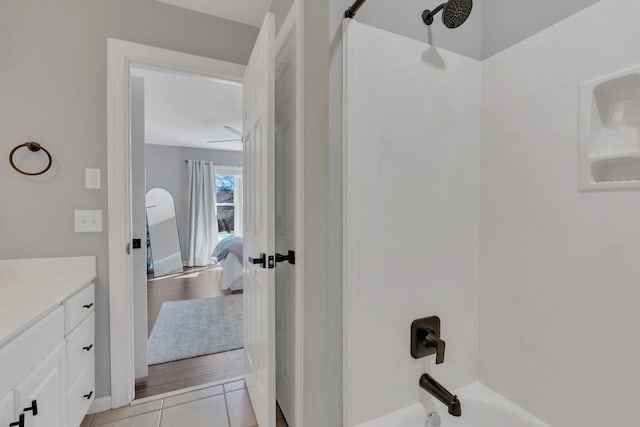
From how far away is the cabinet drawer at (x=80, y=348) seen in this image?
4.17 feet

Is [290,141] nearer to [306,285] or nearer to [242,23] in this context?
[306,285]

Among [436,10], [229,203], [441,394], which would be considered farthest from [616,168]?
[229,203]

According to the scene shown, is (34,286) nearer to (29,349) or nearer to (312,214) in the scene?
(29,349)

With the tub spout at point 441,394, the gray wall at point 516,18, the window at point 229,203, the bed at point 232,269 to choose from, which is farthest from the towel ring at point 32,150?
the window at point 229,203

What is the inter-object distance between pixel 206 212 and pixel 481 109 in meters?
5.57

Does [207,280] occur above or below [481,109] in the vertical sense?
below

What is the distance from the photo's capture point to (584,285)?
985mm

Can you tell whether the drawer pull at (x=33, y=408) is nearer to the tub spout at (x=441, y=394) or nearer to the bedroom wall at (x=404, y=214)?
the bedroom wall at (x=404, y=214)

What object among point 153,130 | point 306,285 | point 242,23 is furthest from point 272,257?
point 153,130

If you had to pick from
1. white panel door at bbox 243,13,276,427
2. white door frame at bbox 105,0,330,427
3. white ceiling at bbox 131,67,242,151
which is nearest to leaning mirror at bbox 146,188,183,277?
white ceiling at bbox 131,67,242,151

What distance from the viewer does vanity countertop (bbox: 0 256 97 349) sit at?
0.91m

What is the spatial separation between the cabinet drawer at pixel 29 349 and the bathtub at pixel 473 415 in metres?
1.16

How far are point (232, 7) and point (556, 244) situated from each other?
2179mm

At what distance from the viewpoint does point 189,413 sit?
1.64 metres
